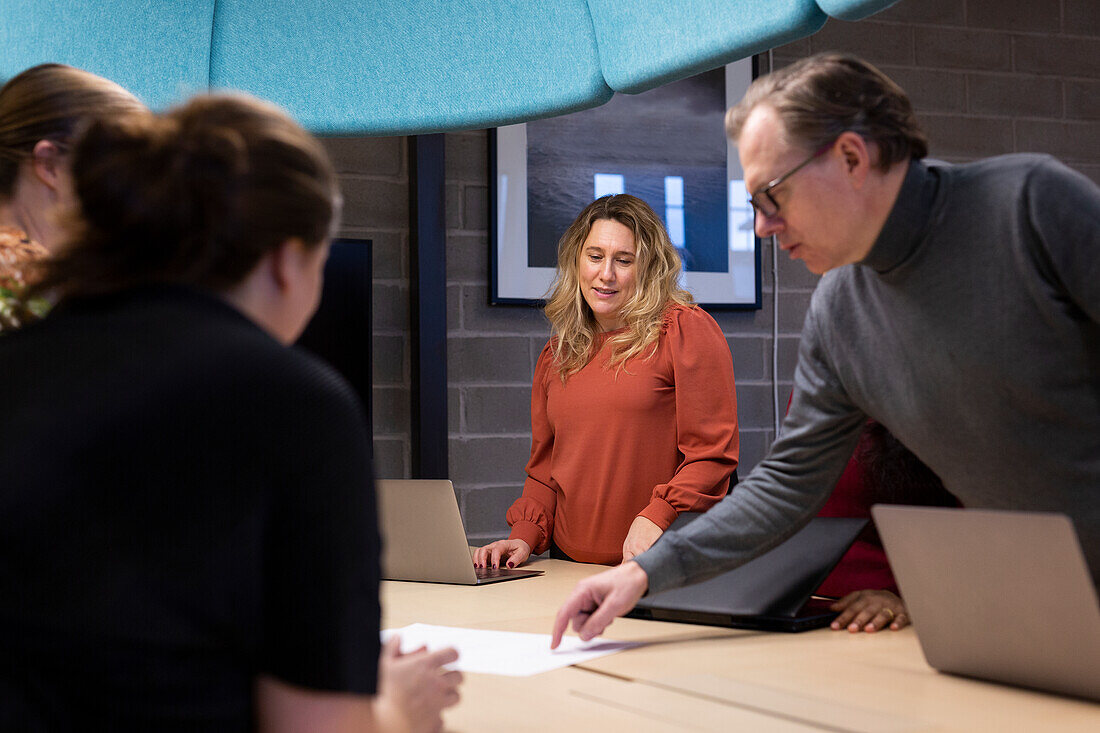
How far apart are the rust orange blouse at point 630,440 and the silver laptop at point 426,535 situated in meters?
0.33

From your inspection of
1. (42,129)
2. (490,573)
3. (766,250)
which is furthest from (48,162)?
(766,250)

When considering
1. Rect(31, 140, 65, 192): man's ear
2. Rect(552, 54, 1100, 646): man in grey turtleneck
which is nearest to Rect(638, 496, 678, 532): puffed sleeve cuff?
Rect(552, 54, 1100, 646): man in grey turtleneck

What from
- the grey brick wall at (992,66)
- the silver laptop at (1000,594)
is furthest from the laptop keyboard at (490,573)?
the grey brick wall at (992,66)

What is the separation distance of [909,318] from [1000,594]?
0.42 meters

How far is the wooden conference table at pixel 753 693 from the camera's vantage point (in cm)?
99

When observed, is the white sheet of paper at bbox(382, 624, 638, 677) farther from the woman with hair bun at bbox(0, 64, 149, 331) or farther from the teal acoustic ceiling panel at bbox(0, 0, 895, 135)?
the teal acoustic ceiling panel at bbox(0, 0, 895, 135)

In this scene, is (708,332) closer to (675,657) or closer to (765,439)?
(675,657)

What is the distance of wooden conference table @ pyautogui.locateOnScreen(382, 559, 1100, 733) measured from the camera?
3.26 ft

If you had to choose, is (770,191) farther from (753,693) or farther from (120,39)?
(120,39)

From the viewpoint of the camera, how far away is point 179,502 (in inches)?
24.9

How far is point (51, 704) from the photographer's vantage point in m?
0.63

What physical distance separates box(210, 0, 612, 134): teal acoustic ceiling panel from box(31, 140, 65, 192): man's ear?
55 centimetres

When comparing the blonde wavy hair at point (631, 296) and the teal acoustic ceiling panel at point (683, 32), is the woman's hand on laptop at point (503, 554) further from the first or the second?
the teal acoustic ceiling panel at point (683, 32)

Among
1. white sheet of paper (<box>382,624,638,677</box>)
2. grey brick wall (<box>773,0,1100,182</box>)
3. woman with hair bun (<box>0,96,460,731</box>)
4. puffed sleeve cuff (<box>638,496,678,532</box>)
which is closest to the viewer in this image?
woman with hair bun (<box>0,96,460,731</box>)
